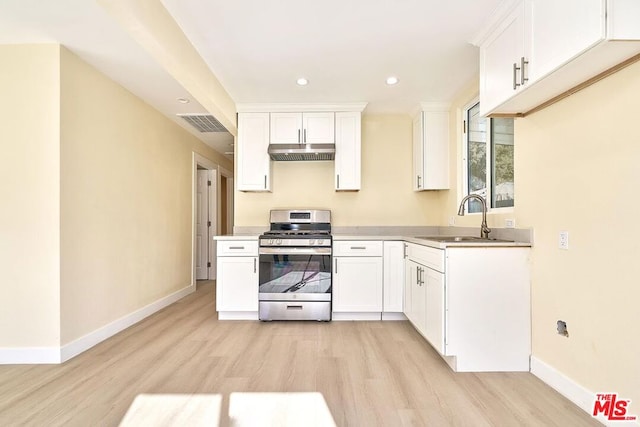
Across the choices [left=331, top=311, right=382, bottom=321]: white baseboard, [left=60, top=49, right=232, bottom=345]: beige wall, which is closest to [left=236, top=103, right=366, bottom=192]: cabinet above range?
[left=60, top=49, right=232, bottom=345]: beige wall

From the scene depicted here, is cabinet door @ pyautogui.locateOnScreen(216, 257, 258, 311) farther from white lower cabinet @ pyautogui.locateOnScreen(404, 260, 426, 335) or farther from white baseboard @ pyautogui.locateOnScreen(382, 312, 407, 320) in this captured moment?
white lower cabinet @ pyautogui.locateOnScreen(404, 260, 426, 335)

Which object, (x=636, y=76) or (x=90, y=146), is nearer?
(x=636, y=76)

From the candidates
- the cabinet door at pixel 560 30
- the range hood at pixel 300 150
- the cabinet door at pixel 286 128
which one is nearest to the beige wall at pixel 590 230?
the cabinet door at pixel 560 30

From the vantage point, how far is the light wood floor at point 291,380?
1644 millimetres

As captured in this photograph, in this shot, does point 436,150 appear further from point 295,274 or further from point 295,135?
point 295,274

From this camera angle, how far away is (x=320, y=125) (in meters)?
3.51

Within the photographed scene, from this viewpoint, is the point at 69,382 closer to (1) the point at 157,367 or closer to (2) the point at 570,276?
(1) the point at 157,367

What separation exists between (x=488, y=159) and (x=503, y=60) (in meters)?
0.97

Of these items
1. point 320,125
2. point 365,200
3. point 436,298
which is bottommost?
→ point 436,298

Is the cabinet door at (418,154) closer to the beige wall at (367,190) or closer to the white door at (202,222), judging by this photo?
the beige wall at (367,190)

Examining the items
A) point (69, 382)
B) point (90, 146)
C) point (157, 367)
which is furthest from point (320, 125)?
point (69, 382)

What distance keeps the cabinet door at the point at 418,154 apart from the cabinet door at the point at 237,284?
2.05 metres

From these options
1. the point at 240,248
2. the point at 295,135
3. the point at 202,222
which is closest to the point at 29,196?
the point at 240,248

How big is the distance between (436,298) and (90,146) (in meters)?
2.99
